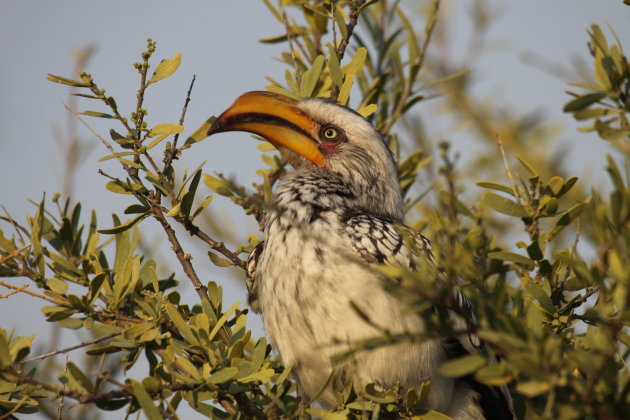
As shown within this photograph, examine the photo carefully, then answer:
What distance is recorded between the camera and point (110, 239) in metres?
2.97

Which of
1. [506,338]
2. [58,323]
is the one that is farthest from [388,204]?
[506,338]

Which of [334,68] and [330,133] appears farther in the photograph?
[330,133]

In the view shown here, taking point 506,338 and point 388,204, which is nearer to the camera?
point 506,338

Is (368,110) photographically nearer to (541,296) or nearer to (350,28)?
(350,28)

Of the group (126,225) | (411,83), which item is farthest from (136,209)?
(411,83)

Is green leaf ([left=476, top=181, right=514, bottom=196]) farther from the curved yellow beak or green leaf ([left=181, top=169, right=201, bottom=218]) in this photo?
green leaf ([left=181, top=169, right=201, bottom=218])

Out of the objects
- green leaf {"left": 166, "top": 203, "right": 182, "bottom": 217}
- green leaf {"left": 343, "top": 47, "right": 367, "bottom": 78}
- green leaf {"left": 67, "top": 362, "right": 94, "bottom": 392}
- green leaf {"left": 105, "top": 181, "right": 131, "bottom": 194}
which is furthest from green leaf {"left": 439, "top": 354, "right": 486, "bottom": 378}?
green leaf {"left": 343, "top": 47, "right": 367, "bottom": 78}

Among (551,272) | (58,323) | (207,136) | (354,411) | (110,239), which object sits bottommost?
(354,411)

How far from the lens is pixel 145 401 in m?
2.12

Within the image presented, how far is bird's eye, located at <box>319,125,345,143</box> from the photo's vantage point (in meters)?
3.84

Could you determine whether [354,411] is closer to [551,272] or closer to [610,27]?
[551,272]

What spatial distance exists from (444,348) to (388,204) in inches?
39.0

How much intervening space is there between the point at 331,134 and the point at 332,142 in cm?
5

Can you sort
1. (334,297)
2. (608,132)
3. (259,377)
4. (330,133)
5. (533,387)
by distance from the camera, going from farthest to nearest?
(330,133) < (334,297) < (259,377) < (608,132) < (533,387)
